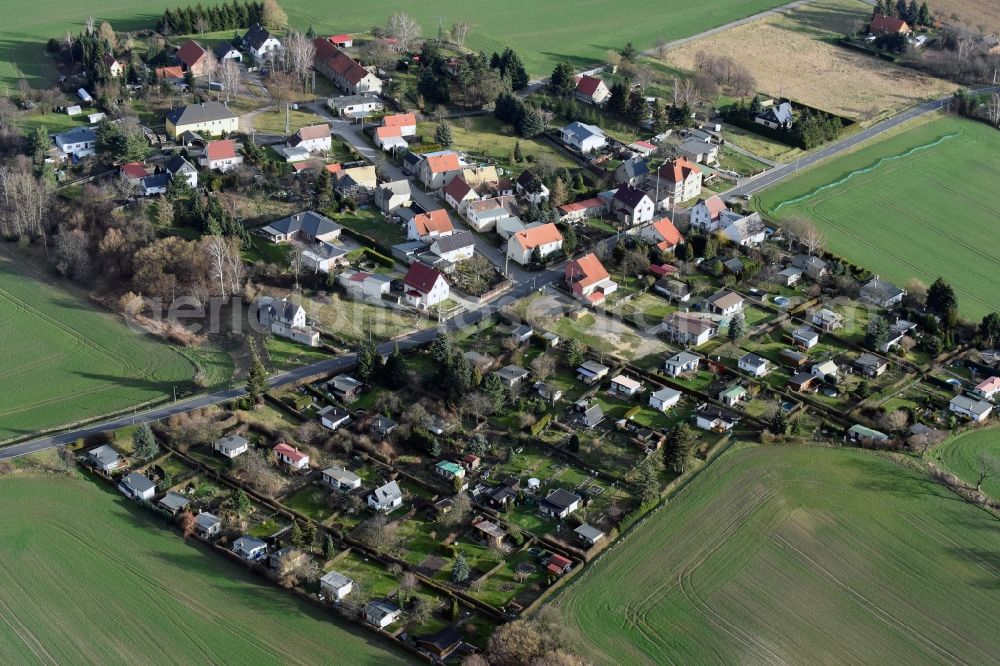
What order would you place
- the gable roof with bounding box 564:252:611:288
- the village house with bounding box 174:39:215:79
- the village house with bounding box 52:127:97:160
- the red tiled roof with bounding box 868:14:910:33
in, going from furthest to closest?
the red tiled roof with bounding box 868:14:910:33, the village house with bounding box 174:39:215:79, the village house with bounding box 52:127:97:160, the gable roof with bounding box 564:252:611:288

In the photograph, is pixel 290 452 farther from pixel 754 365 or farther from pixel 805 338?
pixel 805 338

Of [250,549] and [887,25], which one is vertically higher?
[887,25]

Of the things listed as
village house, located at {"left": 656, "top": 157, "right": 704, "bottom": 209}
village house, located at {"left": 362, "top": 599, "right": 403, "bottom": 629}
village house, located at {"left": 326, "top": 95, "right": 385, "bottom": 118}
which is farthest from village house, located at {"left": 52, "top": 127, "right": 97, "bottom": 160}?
village house, located at {"left": 362, "top": 599, "right": 403, "bottom": 629}

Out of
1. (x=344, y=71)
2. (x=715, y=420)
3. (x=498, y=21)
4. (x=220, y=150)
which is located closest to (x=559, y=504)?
(x=715, y=420)

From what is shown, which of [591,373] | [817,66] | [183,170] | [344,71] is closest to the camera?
[591,373]

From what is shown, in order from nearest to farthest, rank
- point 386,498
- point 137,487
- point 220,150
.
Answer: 1. point 386,498
2. point 137,487
3. point 220,150

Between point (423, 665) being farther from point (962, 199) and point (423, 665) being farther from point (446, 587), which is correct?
point (962, 199)

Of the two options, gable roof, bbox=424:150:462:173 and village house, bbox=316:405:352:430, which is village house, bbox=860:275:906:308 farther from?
village house, bbox=316:405:352:430

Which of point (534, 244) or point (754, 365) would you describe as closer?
point (754, 365)
